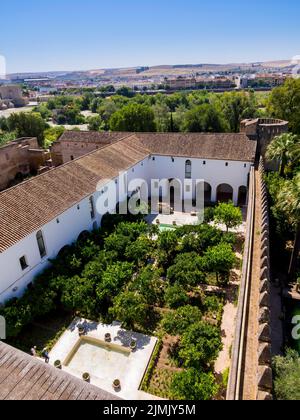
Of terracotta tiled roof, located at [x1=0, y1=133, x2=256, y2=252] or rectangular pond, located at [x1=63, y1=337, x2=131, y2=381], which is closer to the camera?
rectangular pond, located at [x1=63, y1=337, x2=131, y2=381]

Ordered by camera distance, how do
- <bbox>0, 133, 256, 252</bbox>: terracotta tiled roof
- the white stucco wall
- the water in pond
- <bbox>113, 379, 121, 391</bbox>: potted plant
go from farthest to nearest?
<bbox>0, 133, 256, 252</bbox>: terracotta tiled roof
the white stucco wall
the water in pond
<bbox>113, 379, 121, 391</bbox>: potted plant

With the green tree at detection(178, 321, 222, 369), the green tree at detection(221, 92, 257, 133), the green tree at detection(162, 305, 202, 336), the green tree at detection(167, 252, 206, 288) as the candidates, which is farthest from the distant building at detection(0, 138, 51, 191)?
the green tree at detection(178, 321, 222, 369)

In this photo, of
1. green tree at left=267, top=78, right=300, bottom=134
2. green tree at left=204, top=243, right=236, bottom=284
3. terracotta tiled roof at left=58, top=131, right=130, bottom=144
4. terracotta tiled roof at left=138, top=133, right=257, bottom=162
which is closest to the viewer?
green tree at left=204, top=243, right=236, bottom=284

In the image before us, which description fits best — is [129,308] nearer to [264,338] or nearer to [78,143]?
[264,338]

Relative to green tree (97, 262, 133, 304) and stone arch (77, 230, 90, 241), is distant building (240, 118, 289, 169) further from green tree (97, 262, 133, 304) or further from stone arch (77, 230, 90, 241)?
green tree (97, 262, 133, 304)

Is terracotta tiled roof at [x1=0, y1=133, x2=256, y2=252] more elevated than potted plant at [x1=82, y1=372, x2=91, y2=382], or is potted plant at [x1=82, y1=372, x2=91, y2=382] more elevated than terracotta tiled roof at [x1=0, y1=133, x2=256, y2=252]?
terracotta tiled roof at [x1=0, y1=133, x2=256, y2=252]

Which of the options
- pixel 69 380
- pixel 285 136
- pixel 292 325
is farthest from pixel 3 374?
pixel 285 136

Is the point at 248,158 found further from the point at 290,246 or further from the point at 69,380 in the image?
the point at 69,380
